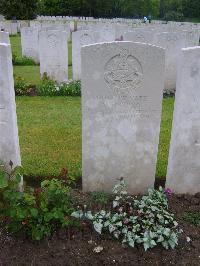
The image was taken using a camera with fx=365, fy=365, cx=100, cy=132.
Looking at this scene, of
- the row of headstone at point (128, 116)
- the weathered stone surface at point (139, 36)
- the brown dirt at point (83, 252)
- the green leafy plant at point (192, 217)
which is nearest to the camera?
the brown dirt at point (83, 252)

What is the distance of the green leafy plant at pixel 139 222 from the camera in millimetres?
3779

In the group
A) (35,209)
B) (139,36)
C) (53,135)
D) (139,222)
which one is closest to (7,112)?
(35,209)

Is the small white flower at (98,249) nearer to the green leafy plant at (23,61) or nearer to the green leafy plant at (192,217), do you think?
the green leafy plant at (192,217)

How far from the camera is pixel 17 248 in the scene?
375 centimetres

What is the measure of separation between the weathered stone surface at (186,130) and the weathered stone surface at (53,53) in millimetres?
7232

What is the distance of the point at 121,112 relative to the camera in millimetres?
4273

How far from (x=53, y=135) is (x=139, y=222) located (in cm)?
321

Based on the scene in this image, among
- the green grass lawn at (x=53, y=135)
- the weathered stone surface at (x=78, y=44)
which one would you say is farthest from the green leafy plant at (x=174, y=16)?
the green grass lawn at (x=53, y=135)

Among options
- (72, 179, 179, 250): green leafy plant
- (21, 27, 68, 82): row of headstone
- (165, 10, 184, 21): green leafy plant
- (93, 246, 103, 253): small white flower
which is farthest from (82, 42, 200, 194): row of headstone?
(165, 10, 184, 21): green leafy plant

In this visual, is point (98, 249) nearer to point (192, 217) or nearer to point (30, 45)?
point (192, 217)

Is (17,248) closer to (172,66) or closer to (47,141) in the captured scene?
(47,141)

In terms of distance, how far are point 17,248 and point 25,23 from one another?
29.1m

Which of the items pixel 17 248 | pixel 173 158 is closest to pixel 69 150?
pixel 173 158

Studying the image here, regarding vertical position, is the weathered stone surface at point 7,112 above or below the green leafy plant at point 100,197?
above
